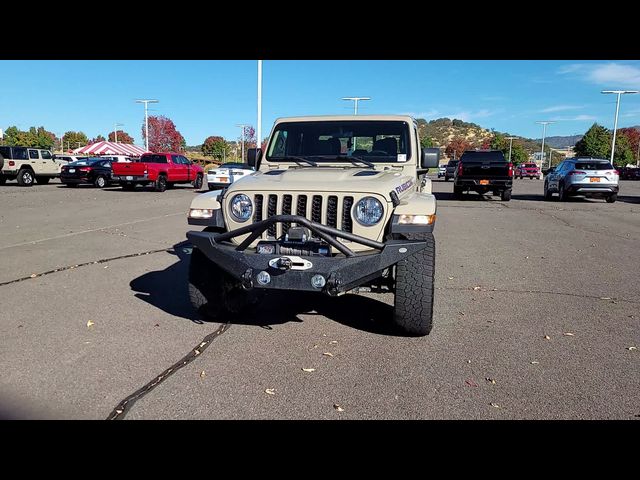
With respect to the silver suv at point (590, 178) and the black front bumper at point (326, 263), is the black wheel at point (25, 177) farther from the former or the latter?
the black front bumper at point (326, 263)

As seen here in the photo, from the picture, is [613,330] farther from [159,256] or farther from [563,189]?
[563,189]

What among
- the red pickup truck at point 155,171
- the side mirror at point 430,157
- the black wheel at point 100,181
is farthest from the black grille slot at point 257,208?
the black wheel at point 100,181

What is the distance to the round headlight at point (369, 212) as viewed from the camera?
4.17 m

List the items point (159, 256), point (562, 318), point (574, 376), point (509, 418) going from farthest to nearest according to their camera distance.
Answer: point (159, 256) → point (562, 318) → point (574, 376) → point (509, 418)

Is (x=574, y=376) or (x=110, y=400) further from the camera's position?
(x=574, y=376)

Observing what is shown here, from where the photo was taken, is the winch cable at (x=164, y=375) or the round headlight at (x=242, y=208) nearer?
the winch cable at (x=164, y=375)

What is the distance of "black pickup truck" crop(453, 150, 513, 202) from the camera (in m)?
19.7

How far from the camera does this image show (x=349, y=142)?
5.84 meters

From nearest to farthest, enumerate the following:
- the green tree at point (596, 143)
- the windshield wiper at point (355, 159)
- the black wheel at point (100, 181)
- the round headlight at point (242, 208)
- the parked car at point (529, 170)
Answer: the round headlight at point (242, 208)
the windshield wiper at point (355, 159)
the black wheel at point (100, 181)
the parked car at point (529, 170)
the green tree at point (596, 143)

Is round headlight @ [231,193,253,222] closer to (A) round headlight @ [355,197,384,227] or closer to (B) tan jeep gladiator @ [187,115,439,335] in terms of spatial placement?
(B) tan jeep gladiator @ [187,115,439,335]

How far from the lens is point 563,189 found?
20141 millimetres

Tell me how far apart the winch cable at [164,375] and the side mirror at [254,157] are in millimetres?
2086
